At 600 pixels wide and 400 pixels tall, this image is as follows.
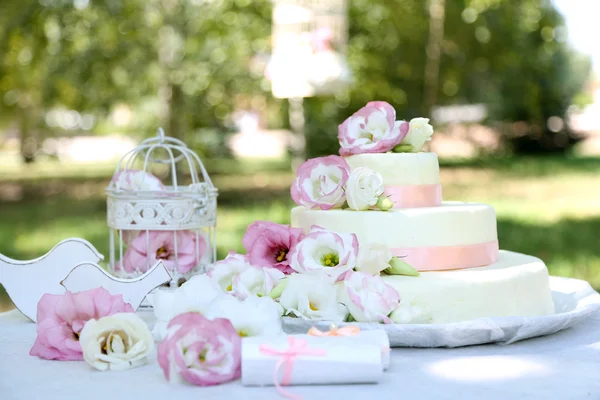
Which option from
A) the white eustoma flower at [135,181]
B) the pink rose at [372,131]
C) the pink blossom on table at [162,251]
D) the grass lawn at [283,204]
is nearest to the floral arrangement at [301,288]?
the pink rose at [372,131]

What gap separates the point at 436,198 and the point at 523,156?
1832 cm

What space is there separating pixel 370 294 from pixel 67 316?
74cm

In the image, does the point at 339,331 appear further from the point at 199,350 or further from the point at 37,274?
the point at 37,274

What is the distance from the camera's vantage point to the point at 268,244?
2158 millimetres

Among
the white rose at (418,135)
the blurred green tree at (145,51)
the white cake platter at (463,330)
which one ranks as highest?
the blurred green tree at (145,51)

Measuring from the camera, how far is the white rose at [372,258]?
197 centimetres

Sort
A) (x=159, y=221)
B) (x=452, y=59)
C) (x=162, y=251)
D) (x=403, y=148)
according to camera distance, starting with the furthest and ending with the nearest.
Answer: (x=452, y=59), (x=162, y=251), (x=159, y=221), (x=403, y=148)

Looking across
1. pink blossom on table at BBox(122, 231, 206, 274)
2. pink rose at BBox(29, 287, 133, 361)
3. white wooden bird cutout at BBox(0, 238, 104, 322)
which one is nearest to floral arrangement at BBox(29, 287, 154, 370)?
pink rose at BBox(29, 287, 133, 361)

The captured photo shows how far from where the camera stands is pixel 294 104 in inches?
400

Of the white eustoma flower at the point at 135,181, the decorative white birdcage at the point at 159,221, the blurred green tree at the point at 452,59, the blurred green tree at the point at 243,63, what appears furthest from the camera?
the blurred green tree at the point at 452,59

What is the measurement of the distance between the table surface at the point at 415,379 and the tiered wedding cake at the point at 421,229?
0.14m

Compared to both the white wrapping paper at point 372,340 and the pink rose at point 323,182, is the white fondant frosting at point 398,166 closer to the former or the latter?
the pink rose at point 323,182

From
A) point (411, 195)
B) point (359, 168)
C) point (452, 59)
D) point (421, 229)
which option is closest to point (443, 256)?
point (421, 229)

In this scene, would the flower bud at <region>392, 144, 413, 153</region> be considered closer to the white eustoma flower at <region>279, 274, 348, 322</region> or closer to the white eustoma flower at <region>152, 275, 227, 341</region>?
the white eustoma flower at <region>279, 274, 348, 322</region>
